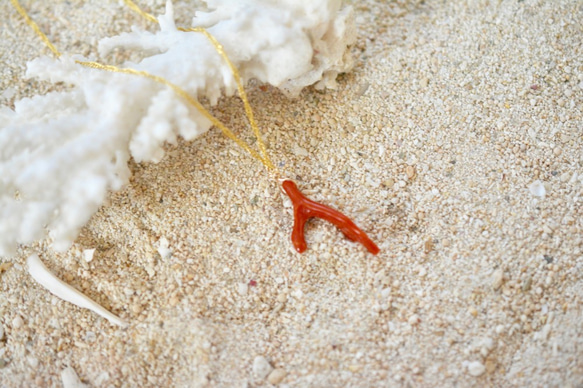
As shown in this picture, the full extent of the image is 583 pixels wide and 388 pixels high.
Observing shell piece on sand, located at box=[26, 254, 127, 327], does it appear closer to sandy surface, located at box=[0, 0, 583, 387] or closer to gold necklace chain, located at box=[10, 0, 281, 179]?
sandy surface, located at box=[0, 0, 583, 387]

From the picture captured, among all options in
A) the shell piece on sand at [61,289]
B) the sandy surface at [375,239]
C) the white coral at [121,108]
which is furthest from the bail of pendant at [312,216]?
the shell piece on sand at [61,289]

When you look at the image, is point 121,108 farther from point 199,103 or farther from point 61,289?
point 61,289

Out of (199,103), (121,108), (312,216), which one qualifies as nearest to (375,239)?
(312,216)

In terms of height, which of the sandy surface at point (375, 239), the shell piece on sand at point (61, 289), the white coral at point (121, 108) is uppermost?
the white coral at point (121, 108)

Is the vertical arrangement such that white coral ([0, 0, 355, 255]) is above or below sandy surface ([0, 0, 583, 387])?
above

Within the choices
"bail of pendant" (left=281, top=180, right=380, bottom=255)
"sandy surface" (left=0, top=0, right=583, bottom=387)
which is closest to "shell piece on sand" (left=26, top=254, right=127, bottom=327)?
"sandy surface" (left=0, top=0, right=583, bottom=387)

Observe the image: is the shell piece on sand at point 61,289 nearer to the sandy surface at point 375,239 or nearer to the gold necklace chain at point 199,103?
the sandy surface at point 375,239
